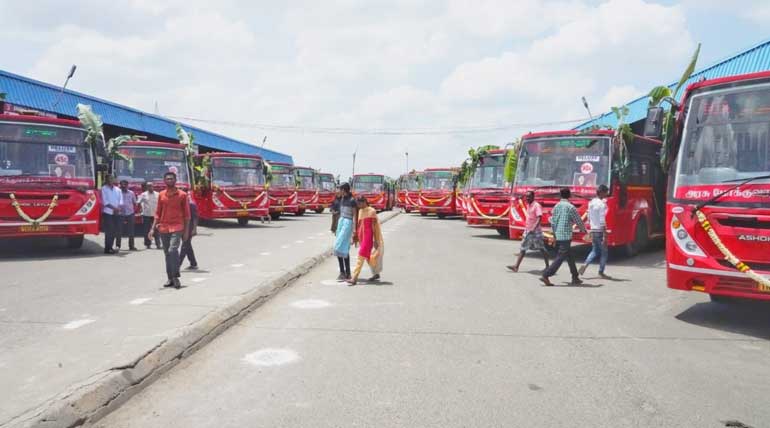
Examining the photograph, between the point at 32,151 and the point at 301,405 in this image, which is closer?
the point at 301,405

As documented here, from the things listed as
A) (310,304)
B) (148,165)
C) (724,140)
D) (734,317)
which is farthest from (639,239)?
(148,165)

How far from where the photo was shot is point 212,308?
6805 mm

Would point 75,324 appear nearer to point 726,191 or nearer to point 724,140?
point 726,191

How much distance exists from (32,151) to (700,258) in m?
12.5

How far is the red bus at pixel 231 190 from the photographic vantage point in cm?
2212

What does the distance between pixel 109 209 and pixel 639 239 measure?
1226 centimetres

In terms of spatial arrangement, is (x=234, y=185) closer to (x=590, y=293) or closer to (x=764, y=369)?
(x=590, y=293)

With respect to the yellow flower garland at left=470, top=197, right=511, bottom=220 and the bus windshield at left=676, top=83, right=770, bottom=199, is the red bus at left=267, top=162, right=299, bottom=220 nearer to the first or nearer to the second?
the yellow flower garland at left=470, top=197, right=511, bottom=220

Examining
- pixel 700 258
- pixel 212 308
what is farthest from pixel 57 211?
pixel 700 258

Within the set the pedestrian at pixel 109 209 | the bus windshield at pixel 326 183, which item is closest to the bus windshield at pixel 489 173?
the pedestrian at pixel 109 209

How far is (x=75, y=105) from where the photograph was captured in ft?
81.6

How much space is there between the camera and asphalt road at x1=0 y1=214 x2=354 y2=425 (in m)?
4.50

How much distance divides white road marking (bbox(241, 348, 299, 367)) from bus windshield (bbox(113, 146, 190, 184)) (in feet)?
46.0

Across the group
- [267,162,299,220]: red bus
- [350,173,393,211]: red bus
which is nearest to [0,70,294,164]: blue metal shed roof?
[267,162,299,220]: red bus
